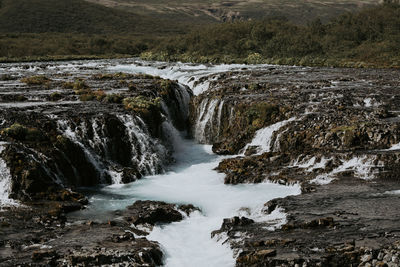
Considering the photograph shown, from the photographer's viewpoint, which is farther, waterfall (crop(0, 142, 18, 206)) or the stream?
waterfall (crop(0, 142, 18, 206))

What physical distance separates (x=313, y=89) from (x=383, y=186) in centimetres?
2112

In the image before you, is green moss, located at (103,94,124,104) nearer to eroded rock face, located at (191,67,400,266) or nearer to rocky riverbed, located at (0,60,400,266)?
rocky riverbed, located at (0,60,400,266)

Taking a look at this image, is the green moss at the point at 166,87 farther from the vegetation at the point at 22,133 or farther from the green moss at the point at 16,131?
the green moss at the point at 16,131

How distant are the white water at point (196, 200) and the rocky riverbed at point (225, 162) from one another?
55 centimetres

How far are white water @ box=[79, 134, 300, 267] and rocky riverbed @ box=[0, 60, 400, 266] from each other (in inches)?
21.8

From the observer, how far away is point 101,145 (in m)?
30.1

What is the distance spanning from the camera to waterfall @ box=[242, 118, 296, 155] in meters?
32.2

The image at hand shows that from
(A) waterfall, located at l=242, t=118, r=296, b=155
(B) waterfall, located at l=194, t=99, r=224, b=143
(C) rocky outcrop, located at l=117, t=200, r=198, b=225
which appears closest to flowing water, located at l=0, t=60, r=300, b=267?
(A) waterfall, located at l=242, t=118, r=296, b=155

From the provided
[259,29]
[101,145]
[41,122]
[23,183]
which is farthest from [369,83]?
[259,29]

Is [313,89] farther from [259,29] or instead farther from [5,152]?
[259,29]

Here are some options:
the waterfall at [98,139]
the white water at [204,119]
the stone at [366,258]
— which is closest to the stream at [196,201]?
the waterfall at [98,139]

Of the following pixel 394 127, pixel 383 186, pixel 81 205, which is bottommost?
pixel 81 205

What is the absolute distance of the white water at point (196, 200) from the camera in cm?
1823

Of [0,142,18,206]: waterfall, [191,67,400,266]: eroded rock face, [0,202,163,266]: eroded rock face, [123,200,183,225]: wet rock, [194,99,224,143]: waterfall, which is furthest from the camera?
[194,99,224,143]: waterfall
